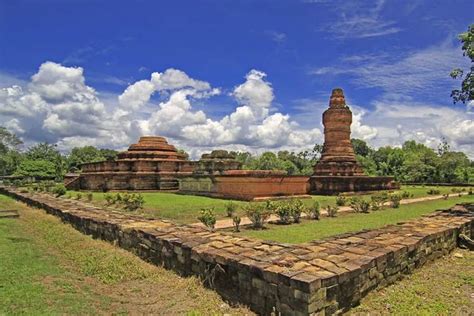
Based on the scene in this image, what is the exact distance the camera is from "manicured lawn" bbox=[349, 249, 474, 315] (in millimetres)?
3576

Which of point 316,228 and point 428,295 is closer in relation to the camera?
point 428,295

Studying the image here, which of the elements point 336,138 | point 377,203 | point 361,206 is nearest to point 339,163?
point 336,138

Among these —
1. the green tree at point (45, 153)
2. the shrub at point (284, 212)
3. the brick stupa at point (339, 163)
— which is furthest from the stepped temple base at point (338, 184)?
the green tree at point (45, 153)

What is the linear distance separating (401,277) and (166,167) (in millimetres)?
15469

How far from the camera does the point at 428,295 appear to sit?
157 inches

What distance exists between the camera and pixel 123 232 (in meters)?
6.09

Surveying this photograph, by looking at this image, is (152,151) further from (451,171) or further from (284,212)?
(451,171)

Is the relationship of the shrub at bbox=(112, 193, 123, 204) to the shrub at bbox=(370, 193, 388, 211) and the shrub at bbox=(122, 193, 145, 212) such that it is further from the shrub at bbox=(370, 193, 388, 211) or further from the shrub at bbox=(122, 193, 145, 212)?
the shrub at bbox=(370, 193, 388, 211)

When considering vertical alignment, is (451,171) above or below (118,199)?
above

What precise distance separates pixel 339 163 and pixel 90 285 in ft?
53.6

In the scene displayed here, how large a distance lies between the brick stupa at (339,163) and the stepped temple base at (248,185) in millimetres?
1890

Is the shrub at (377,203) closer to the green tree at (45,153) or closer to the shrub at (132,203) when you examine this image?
the shrub at (132,203)

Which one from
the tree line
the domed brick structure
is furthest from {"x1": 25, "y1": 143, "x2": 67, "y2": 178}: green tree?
the domed brick structure

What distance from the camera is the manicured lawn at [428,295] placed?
11.7ft
